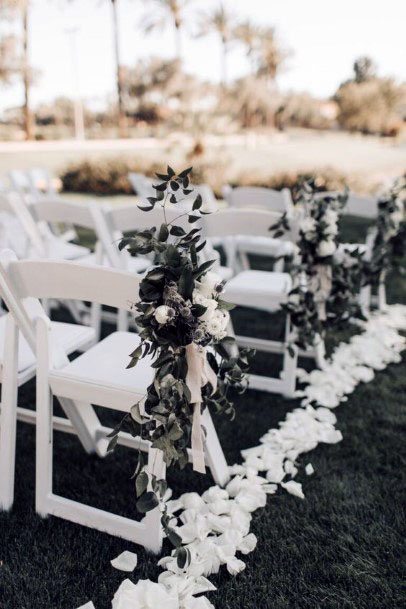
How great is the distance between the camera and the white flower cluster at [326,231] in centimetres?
295

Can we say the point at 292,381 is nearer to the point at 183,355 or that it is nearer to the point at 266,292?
the point at 266,292

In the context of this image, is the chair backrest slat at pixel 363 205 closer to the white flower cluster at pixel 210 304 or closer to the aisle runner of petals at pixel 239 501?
the aisle runner of petals at pixel 239 501

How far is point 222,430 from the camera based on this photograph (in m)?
2.93

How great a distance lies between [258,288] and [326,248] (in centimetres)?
58

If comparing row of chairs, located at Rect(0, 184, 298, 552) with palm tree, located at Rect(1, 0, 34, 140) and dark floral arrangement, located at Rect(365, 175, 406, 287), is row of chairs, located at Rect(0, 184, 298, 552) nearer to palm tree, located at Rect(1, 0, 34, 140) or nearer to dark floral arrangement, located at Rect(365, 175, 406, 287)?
dark floral arrangement, located at Rect(365, 175, 406, 287)

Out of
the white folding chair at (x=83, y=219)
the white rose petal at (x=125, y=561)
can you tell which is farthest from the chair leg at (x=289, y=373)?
the white rose petal at (x=125, y=561)

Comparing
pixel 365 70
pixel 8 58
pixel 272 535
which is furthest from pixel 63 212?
pixel 8 58

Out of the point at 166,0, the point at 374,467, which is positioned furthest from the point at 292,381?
the point at 166,0

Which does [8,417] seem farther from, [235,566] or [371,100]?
[371,100]

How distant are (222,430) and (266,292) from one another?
0.88 meters

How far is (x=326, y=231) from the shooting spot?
2951 millimetres

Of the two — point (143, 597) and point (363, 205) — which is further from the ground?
point (363, 205)

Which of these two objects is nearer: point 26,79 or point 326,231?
point 326,231

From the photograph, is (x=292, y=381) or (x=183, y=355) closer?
(x=183, y=355)
